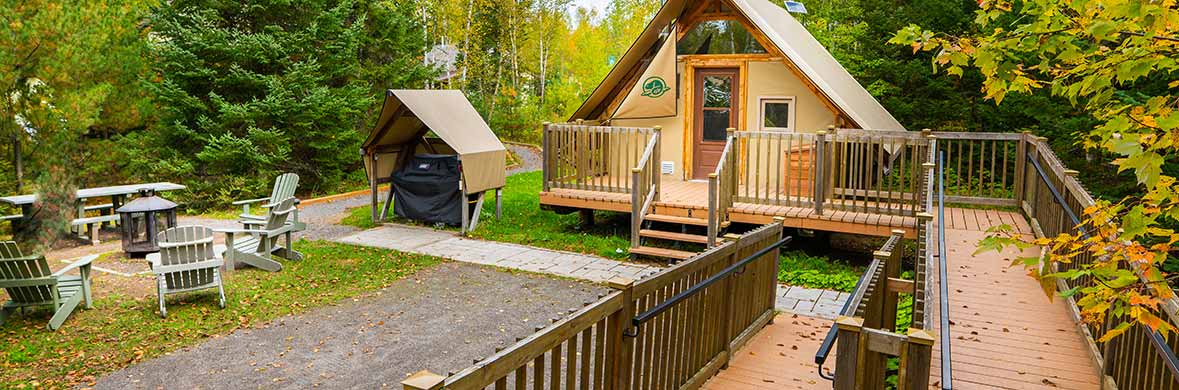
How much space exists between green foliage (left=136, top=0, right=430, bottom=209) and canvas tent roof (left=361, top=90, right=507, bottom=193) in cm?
378

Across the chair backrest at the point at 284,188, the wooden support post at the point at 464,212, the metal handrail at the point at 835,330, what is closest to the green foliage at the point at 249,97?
the chair backrest at the point at 284,188

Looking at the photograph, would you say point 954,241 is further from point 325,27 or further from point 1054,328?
point 325,27

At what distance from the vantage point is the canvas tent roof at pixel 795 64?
10609mm

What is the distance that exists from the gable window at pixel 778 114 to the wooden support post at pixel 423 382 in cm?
995

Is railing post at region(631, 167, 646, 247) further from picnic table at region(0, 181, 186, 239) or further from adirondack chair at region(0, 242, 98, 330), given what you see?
picnic table at region(0, 181, 186, 239)

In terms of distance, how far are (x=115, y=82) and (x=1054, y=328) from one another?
57.9 ft

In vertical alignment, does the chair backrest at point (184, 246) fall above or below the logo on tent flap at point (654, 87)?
below

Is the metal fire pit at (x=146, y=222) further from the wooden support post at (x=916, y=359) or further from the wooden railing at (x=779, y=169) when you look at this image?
the wooden support post at (x=916, y=359)


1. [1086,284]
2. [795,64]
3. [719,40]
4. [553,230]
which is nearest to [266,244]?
[553,230]

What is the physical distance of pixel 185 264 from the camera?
733 centimetres

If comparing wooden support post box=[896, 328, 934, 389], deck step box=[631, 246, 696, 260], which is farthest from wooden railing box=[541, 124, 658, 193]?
wooden support post box=[896, 328, 934, 389]

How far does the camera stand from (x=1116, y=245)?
318 centimetres

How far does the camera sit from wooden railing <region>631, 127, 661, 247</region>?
10263 millimetres

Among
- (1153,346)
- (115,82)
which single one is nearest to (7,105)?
(115,82)
